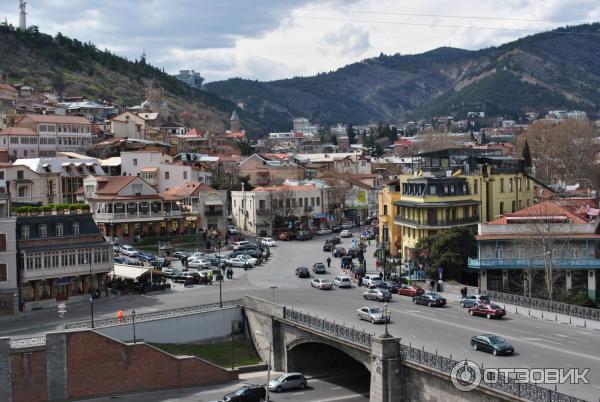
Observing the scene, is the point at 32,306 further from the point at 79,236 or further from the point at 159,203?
the point at 159,203

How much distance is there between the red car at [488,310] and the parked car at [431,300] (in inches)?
144

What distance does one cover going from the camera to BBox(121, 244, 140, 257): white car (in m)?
74.6

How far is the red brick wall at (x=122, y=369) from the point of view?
46.5 metres

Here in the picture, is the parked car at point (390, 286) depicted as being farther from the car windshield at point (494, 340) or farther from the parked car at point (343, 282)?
the car windshield at point (494, 340)

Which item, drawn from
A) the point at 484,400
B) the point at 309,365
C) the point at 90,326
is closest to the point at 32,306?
the point at 90,326

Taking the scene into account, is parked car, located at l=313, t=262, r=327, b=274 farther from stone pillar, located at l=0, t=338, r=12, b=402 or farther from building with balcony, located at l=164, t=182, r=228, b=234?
stone pillar, located at l=0, t=338, r=12, b=402

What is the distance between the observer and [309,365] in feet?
167

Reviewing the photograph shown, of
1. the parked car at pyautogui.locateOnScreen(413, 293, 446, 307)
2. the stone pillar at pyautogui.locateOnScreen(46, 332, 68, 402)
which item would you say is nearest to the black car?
the stone pillar at pyautogui.locateOnScreen(46, 332, 68, 402)

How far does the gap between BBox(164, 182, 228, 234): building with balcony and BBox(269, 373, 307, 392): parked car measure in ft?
147

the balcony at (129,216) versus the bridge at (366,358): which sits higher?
the balcony at (129,216)

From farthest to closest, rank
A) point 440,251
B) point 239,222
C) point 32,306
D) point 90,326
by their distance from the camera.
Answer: point 239,222 < point 440,251 < point 32,306 < point 90,326

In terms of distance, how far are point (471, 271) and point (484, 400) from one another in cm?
3307

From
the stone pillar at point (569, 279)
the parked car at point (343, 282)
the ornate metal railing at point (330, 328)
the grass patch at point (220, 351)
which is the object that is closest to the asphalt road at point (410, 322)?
the parked car at point (343, 282)

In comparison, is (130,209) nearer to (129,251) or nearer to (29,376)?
(129,251)
